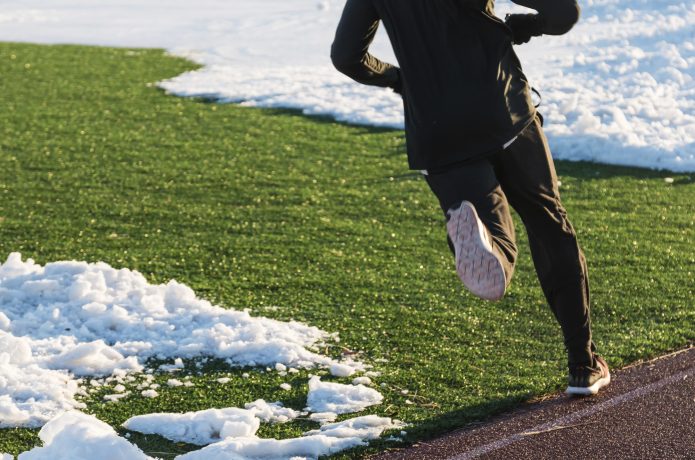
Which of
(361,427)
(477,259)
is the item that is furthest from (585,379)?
(477,259)

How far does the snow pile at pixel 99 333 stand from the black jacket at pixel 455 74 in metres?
1.53

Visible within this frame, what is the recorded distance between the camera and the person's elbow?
3.85m

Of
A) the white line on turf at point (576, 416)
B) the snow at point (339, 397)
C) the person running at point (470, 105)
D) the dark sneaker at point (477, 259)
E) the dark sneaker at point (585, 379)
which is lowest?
the snow at point (339, 397)

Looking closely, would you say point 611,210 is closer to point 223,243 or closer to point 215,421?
point 223,243

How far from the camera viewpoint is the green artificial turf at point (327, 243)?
502 centimetres

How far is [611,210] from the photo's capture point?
27.7ft

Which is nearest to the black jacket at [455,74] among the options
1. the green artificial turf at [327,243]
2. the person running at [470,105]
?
the person running at [470,105]

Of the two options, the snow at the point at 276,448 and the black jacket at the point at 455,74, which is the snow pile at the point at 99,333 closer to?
the snow at the point at 276,448

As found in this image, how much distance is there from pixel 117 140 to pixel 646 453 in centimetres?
821

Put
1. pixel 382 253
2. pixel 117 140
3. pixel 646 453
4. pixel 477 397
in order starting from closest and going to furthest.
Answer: pixel 646 453, pixel 477 397, pixel 382 253, pixel 117 140

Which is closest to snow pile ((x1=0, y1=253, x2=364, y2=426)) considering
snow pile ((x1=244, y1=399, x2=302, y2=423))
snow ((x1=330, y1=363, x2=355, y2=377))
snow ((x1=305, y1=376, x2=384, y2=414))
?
snow ((x1=330, y1=363, x2=355, y2=377))

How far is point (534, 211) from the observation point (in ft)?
14.2

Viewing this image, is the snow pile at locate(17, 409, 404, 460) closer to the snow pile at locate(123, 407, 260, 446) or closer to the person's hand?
the snow pile at locate(123, 407, 260, 446)

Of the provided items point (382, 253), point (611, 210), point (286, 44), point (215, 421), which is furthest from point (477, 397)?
point (286, 44)
